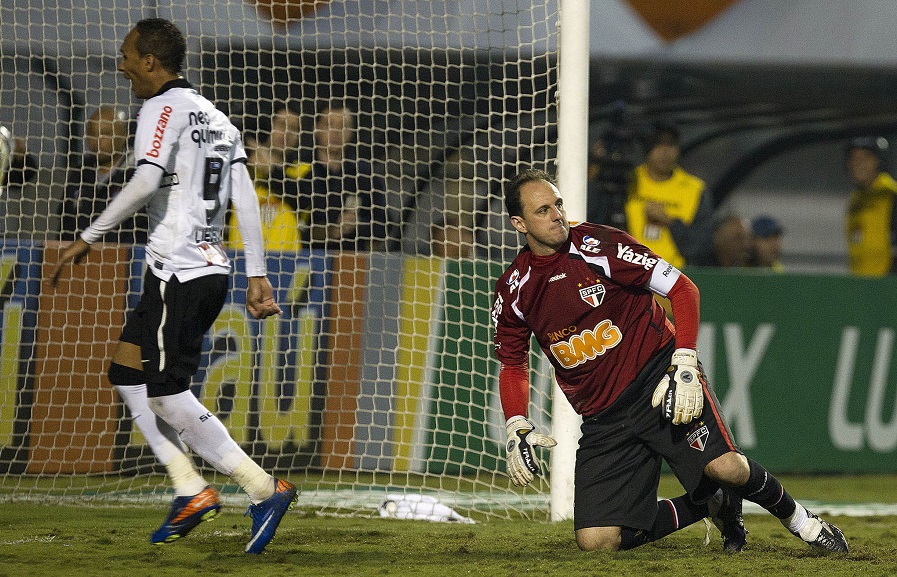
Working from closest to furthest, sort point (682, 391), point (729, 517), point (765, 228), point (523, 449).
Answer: point (682, 391) < point (523, 449) < point (729, 517) < point (765, 228)

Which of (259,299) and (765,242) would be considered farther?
(765,242)

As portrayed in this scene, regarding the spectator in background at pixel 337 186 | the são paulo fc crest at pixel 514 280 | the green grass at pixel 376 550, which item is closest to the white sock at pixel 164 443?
the green grass at pixel 376 550

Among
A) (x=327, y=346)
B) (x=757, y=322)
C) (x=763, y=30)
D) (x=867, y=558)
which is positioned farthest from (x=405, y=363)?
(x=763, y=30)

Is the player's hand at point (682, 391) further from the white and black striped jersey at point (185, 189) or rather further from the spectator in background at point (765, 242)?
the spectator in background at point (765, 242)

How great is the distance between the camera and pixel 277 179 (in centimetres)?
732

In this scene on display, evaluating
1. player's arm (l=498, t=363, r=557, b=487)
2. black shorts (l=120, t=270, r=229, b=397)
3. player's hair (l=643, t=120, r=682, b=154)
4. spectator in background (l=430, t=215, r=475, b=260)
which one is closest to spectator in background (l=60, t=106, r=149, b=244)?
spectator in background (l=430, t=215, r=475, b=260)

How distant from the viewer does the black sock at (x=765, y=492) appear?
4.86 metres

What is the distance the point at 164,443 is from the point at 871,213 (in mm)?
6709

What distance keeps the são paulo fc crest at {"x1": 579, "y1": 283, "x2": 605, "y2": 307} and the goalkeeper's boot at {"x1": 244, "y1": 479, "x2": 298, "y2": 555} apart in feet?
4.60

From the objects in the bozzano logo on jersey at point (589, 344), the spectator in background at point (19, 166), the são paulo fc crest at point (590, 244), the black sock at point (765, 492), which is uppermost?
the spectator in background at point (19, 166)

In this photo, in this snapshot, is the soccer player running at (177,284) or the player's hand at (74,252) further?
the soccer player running at (177,284)

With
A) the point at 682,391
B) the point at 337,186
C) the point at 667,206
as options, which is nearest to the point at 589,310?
the point at 682,391

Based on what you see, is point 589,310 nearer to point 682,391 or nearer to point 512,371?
point 512,371

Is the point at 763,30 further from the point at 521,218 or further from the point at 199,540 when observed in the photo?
the point at 199,540
